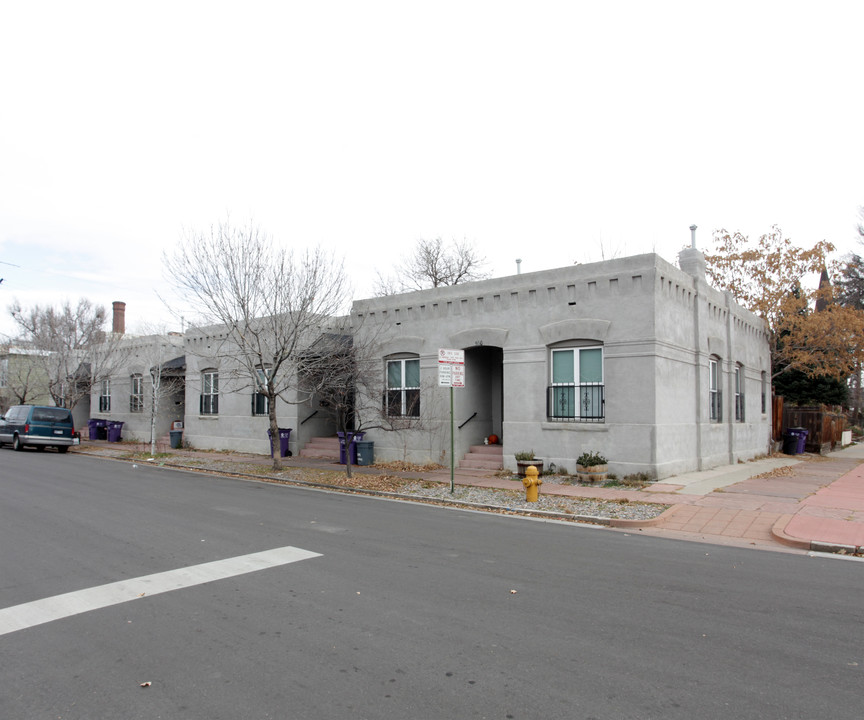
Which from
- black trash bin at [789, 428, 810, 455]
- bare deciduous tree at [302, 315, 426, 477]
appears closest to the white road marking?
bare deciduous tree at [302, 315, 426, 477]

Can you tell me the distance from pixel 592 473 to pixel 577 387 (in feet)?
7.49

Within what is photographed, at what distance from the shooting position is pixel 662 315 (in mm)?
14641

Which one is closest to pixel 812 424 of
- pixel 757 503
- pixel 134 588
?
pixel 757 503

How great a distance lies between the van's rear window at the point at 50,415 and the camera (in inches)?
957

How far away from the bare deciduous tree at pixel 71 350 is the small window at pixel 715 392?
24.4m

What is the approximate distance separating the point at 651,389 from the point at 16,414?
23.8 metres

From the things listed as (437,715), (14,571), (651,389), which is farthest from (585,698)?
(651,389)

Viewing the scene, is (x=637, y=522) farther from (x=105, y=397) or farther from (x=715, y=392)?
(x=105, y=397)

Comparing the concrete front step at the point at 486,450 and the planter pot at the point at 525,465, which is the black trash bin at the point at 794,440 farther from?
the planter pot at the point at 525,465

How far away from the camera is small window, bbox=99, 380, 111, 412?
101 feet

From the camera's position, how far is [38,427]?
79.7 ft

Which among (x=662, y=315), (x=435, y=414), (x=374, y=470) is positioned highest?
(x=662, y=315)

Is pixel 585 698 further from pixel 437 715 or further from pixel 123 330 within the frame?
pixel 123 330

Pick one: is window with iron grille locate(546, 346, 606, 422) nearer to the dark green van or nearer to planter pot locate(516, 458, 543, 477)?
planter pot locate(516, 458, 543, 477)
